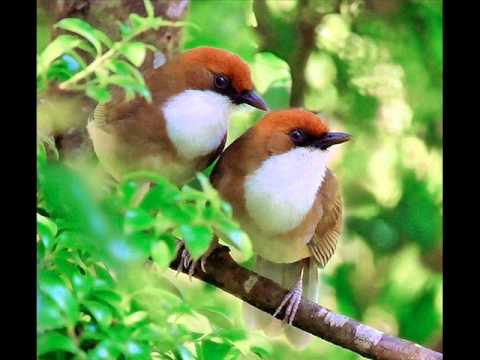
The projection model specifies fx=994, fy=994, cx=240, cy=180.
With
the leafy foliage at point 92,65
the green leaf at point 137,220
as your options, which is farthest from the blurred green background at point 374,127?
the green leaf at point 137,220

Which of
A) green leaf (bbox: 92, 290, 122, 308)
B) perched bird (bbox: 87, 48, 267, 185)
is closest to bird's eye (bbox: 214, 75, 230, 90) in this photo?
perched bird (bbox: 87, 48, 267, 185)

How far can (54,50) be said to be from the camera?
983 millimetres

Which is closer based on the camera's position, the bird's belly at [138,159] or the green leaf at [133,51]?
the green leaf at [133,51]

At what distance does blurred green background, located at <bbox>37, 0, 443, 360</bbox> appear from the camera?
124 cm

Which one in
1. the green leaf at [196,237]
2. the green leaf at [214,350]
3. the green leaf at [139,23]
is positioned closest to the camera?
the green leaf at [196,237]

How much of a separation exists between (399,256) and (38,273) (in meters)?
0.58

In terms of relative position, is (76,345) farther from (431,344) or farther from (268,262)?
(431,344)

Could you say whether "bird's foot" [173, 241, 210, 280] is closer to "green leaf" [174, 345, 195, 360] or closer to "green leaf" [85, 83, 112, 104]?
"green leaf" [174, 345, 195, 360]

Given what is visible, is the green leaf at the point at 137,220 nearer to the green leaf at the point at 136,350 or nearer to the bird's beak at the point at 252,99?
the green leaf at the point at 136,350

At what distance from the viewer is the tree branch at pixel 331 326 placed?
1223 mm
